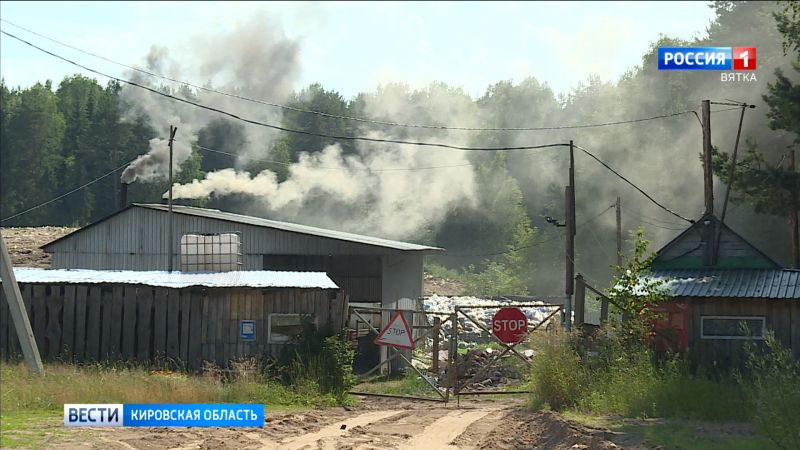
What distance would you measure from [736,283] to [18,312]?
1639cm

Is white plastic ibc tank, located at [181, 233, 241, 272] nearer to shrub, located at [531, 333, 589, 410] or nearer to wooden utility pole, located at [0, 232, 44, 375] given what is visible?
wooden utility pole, located at [0, 232, 44, 375]

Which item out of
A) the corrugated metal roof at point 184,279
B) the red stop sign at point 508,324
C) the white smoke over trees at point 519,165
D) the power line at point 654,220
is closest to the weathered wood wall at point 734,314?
the red stop sign at point 508,324

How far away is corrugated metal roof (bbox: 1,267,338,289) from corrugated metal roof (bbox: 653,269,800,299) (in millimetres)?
8534

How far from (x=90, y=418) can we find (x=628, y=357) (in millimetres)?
11226

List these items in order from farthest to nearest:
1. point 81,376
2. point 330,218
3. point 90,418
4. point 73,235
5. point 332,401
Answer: point 330,218, point 73,235, point 332,401, point 81,376, point 90,418

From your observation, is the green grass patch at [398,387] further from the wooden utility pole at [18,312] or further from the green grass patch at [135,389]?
the wooden utility pole at [18,312]

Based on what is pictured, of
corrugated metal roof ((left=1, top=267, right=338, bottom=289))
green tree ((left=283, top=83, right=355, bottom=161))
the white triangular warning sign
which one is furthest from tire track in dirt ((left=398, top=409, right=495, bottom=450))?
green tree ((left=283, top=83, right=355, bottom=161))

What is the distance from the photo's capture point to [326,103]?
299ft

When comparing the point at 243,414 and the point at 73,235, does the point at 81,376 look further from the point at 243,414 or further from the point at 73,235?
the point at 73,235

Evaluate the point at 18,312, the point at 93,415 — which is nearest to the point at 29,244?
the point at 18,312

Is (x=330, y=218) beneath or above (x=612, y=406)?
above

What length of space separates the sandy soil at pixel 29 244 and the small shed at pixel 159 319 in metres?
19.2

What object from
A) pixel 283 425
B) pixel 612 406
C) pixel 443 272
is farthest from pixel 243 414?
pixel 443 272

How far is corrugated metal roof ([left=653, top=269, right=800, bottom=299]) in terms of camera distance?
2216 centimetres
